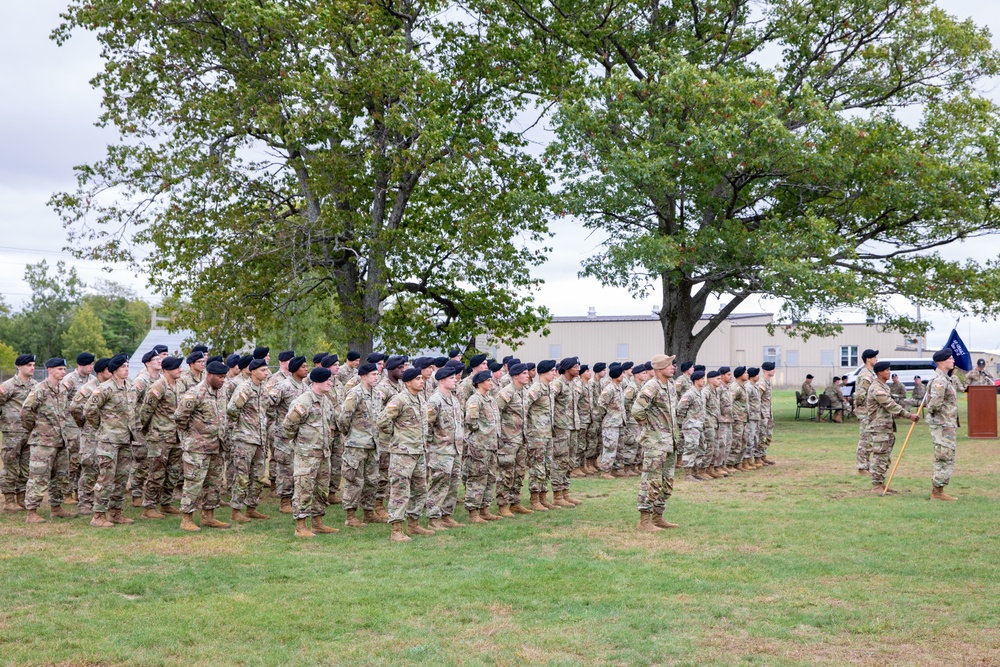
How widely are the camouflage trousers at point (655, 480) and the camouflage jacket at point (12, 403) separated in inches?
327

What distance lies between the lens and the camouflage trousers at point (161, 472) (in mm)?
12448

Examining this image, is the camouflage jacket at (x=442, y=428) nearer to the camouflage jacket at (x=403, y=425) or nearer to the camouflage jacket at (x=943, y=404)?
the camouflage jacket at (x=403, y=425)

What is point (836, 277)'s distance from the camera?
85.7ft

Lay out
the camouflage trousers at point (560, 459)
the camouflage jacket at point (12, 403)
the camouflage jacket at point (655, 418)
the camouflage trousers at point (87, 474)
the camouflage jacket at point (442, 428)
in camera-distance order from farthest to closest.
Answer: the camouflage trousers at point (560, 459) → the camouflage jacket at point (12, 403) → the camouflage trousers at point (87, 474) → the camouflage jacket at point (442, 428) → the camouflage jacket at point (655, 418)

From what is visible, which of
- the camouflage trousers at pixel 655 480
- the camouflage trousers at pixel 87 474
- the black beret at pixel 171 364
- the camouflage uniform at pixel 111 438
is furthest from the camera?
the camouflage trousers at pixel 87 474

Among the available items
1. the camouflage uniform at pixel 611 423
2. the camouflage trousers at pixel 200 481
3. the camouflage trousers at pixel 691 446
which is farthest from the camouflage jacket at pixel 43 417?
the camouflage trousers at pixel 691 446

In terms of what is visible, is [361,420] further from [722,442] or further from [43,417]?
[722,442]

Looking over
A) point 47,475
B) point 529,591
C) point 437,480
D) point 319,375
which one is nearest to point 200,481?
point 319,375

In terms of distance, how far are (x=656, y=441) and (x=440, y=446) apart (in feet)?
8.44

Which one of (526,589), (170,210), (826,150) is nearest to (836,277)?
(826,150)

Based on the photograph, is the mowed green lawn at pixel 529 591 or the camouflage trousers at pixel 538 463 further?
the camouflage trousers at pixel 538 463

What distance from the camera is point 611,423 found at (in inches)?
689

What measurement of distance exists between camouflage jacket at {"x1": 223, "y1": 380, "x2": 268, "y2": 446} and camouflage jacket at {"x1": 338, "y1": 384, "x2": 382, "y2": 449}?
3.77ft

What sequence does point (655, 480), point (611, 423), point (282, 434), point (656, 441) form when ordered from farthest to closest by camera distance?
1. point (611, 423)
2. point (282, 434)
3. point (655, 480)
4. point (656, 441)
